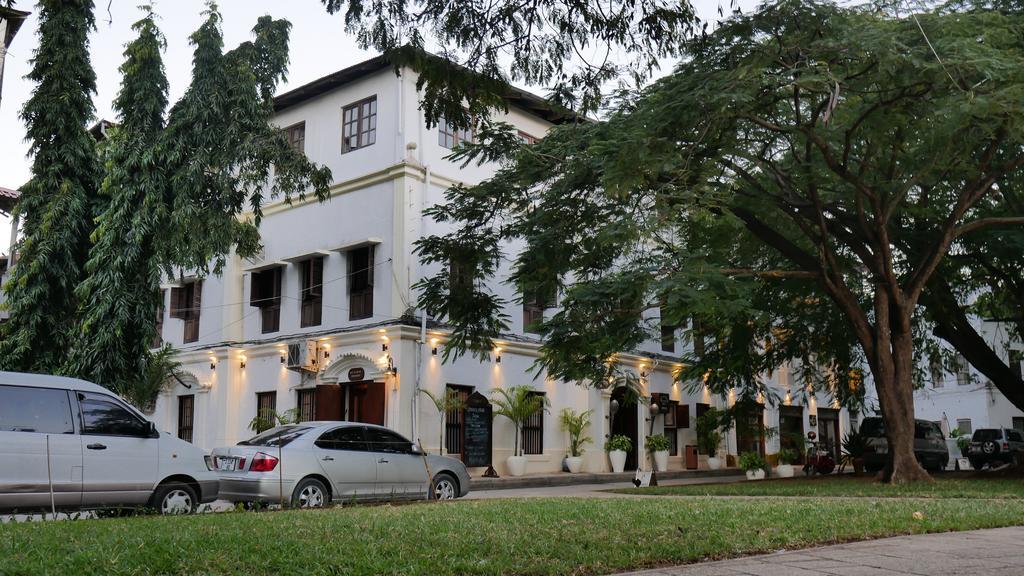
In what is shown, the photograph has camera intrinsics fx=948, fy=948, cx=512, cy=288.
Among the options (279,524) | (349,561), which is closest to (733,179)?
(279,524)

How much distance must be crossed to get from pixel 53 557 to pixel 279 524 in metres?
2.52

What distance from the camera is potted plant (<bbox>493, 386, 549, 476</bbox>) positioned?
26.2 meters

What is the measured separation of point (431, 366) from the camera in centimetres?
2534

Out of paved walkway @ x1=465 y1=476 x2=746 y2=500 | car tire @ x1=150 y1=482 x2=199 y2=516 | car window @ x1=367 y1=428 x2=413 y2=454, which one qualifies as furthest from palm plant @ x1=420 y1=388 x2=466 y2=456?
car tire @ x1=150 y1=482 x2=199 y2=516

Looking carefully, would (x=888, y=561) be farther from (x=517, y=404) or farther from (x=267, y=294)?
(x=267, y=294)

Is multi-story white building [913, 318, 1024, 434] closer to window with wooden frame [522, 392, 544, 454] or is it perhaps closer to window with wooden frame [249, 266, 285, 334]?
window with wooden frame [522, 392, 544, 454]

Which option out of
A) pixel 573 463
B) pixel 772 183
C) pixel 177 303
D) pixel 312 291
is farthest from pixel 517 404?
pixel 177 303

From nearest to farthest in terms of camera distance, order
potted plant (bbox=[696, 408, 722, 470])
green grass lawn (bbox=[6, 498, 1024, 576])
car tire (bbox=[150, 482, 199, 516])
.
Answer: green grass lawn (bbox=[6, 498, 1024, 576])
car tire (bbox=[150, 482, 199, 516])
potted plant (bbox=[696, 408, 722, 470])

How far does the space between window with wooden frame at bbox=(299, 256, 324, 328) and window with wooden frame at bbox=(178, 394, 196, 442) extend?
589 centimetres

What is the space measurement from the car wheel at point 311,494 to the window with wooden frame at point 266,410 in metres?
13.2

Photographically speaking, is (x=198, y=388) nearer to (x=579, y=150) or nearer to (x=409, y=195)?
(x=409, y=195)

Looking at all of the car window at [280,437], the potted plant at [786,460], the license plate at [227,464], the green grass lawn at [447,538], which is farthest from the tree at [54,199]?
the potted plant at [786,460]

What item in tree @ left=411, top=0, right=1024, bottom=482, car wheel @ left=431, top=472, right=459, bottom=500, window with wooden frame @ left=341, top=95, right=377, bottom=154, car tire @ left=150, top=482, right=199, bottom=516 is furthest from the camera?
window with wooden frame @ left=341, top=95, right=377, bottom=154

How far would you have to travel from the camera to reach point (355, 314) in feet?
86.8
